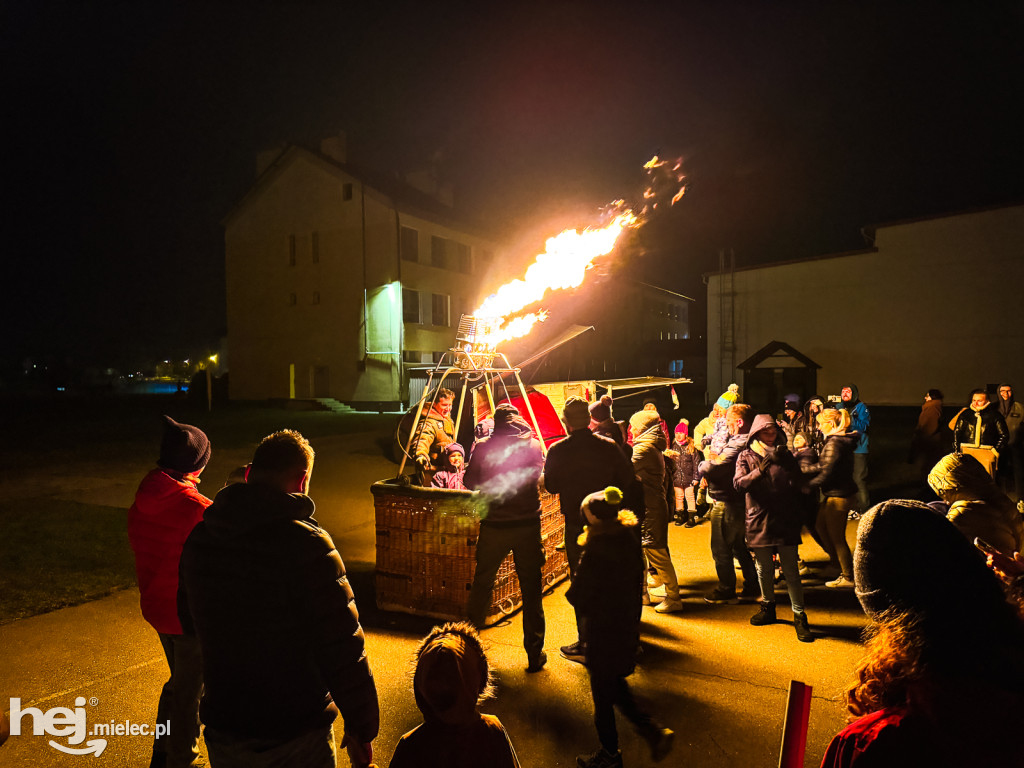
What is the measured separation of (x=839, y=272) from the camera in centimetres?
2466

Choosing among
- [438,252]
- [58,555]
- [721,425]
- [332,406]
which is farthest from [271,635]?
[438,252]

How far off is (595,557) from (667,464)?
11.0 ft

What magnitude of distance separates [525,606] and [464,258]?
27607mm

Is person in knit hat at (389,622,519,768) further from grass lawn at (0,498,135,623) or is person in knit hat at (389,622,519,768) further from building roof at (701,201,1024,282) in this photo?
building roof at (701,201,1024,282)

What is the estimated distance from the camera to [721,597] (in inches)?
223

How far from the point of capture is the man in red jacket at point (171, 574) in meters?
2.91

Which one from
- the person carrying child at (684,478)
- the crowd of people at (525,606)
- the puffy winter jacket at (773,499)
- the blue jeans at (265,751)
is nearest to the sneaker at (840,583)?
the crowd of people at (525,606)

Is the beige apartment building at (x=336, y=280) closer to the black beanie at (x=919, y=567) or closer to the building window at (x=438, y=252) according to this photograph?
the building window at (x=438, y=252)

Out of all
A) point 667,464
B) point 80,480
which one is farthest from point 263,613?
point 80,480

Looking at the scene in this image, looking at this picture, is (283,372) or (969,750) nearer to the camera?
(969,750)

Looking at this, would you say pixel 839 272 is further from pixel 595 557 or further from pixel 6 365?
pixel 6 365

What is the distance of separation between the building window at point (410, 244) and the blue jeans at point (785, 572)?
77.4ft

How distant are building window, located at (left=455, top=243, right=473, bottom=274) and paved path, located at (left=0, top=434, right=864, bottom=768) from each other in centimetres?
2559

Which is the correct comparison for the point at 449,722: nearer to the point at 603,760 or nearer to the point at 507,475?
the point at 603,760
